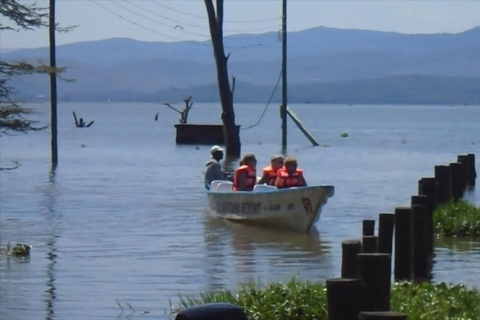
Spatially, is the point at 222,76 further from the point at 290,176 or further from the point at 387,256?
the point at 387,256

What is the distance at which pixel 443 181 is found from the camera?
23.4 meters

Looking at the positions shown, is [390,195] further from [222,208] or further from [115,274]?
[115,274]

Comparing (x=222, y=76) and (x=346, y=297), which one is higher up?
(x=222, y=76)

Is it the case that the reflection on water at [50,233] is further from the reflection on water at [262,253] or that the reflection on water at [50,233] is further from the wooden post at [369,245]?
the wooden post at [369,245]

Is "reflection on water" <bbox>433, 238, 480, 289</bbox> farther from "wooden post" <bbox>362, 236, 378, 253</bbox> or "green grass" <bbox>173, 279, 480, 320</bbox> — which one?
"green grass" <bbox>173, 279, 480, 320</bbox>

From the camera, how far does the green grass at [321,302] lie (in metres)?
11.7

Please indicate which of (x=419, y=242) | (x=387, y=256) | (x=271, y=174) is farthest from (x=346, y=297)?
(x=271, y=174)

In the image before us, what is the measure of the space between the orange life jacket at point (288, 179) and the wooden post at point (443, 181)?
236cm

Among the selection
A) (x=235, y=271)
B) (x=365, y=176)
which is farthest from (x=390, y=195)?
(x=235, y=271)

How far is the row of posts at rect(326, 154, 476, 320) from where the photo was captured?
31.5 ft

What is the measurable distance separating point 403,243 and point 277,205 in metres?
7.23

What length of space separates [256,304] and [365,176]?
27.3 metres

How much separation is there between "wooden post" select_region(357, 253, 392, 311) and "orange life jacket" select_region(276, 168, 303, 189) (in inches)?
498

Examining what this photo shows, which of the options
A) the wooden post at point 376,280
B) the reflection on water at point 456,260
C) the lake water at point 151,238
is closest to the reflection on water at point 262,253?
the lake water at point 151,238
